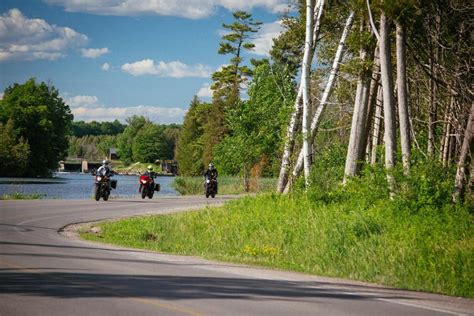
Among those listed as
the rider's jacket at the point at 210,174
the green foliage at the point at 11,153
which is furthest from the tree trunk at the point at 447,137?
the green foliage at the point at 11,153

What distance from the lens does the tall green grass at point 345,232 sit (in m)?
16.2

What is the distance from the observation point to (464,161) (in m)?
20.6

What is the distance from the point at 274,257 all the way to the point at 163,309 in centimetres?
1011

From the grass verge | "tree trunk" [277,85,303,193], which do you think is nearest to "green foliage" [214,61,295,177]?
"tree trunk" [277,85,303,193]

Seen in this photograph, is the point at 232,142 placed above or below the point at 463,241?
above

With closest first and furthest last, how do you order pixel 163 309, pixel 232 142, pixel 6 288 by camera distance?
pixel 163 309
pixel 6 288
pixel 232 142

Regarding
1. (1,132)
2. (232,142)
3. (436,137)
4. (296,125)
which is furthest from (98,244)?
(1,132)

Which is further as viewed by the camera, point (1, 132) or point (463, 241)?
point (1, 132)

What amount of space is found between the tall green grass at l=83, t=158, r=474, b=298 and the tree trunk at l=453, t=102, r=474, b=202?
27 centimetres

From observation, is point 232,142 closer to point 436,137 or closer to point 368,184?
point 436,137

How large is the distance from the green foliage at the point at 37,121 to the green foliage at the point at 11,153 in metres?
4.76

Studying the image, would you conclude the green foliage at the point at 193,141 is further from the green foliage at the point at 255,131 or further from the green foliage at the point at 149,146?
the green foliage at the point at 149,146

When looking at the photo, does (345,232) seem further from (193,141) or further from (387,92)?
(193,141)

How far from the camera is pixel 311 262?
18.3 m
